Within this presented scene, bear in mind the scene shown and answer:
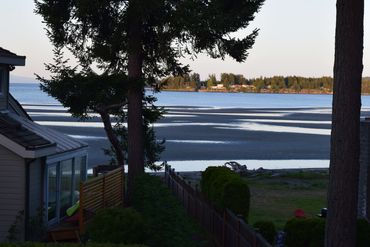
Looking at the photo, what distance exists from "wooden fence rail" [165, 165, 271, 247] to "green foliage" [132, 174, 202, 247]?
63 cm

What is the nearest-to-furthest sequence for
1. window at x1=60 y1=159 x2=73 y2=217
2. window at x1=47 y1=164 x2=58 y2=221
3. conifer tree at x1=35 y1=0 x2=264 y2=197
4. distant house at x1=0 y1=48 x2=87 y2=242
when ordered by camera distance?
distant house at x1=0 y1=48 x2=87 y2=242 → window at x1=47 y1=164 x2=58 y2=221 → window at x1=60 y1=159 x2=73 y2=217 → conifer tree at x1=35 y1=0 x2=264 y2=197

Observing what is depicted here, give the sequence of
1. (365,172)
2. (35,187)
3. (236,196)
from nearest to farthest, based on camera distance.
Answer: (236,196), (35,187), (365,172)

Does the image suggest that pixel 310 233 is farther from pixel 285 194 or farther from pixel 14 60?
pixel 285 194

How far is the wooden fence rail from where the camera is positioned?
11266 millimetres

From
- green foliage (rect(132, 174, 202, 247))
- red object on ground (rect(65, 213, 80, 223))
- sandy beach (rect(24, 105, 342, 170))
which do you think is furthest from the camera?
sandy beach (rect(24, 105, 342, 170))

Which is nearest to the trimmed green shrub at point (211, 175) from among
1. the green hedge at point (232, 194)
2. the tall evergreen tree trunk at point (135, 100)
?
the green hedge at point (232, 194)

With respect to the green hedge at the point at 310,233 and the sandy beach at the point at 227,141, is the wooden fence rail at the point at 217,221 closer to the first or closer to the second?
the green hedge at the point at 310,233

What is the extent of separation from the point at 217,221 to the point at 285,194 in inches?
528

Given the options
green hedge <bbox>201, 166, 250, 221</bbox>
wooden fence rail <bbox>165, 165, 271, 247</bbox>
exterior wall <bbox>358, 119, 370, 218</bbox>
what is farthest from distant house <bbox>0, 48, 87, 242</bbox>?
exterior wall <bbox>358, 119, 370, 218</bbox>

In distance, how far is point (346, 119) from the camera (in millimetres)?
8578

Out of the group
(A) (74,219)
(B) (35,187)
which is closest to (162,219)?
(A) (74,219)

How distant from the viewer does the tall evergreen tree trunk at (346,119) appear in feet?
28.0

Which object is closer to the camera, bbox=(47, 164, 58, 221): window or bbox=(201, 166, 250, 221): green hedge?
bbox=(201, 166, 250, 221): green hedge

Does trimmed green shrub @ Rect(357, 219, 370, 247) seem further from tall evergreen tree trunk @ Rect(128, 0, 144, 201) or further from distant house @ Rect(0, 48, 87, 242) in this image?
tall evergreen tree trunk @ Rect(128, 0, 144, 201)
